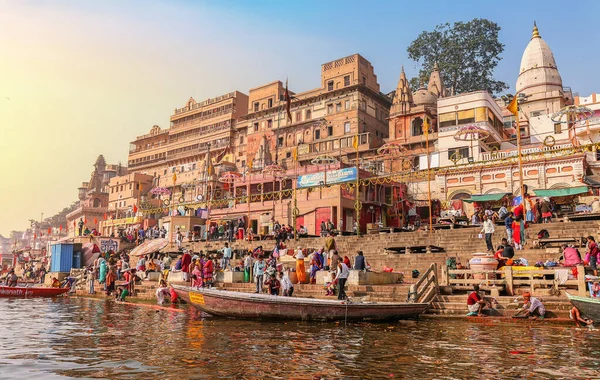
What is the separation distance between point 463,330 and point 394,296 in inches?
148

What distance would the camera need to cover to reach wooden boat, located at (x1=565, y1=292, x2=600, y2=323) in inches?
431

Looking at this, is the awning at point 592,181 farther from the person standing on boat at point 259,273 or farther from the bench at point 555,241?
the person standing on boat at point 259,273

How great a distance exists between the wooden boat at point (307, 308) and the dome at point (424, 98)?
37030 millimetres

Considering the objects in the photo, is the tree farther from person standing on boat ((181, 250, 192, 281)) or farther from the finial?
person standing on boat ((181, 250, 192, 281))

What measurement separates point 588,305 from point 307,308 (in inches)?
251

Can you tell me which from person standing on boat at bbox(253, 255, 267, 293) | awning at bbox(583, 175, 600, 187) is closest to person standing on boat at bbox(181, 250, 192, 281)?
person standing on boat at bbox(253, 255, 267, 293)

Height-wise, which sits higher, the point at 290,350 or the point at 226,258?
the point at 226,258

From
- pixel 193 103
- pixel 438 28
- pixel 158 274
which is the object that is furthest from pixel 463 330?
pixel 193 103

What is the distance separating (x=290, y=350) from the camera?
860 centimetres

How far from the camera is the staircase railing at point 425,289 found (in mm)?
13469

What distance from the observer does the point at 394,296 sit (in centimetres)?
1473

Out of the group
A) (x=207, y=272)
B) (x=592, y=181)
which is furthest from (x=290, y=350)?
(x=592, y=181)

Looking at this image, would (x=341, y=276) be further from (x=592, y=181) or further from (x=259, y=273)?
(x=592, y=181)

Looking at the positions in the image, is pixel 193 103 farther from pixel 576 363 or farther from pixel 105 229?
pixel 576 363
